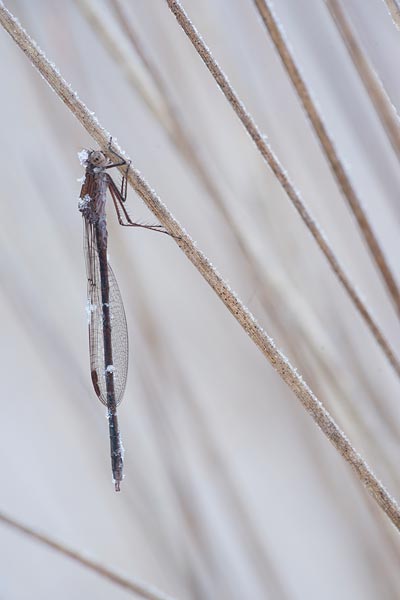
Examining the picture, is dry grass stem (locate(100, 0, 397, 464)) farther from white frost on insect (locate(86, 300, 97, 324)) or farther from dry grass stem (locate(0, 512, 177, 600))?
dry grass stem (locate(0, 512, 177, 600))

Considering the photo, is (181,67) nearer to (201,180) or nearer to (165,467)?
(201,180)

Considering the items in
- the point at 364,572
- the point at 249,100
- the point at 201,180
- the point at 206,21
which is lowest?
the point at 364,572

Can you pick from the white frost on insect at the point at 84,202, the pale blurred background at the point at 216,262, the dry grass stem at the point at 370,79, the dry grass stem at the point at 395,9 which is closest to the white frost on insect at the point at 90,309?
the pale blurred background at the point at 216,262

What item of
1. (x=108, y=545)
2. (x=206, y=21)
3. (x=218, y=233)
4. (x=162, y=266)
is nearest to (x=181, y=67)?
(x=206, y=21)

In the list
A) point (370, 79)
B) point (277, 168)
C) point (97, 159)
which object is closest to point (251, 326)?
point (277, 168)

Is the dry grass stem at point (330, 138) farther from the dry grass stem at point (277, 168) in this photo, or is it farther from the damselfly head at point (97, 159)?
the damselfly head at point (97, 159)

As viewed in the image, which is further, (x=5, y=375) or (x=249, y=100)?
(x=5, y=375)
